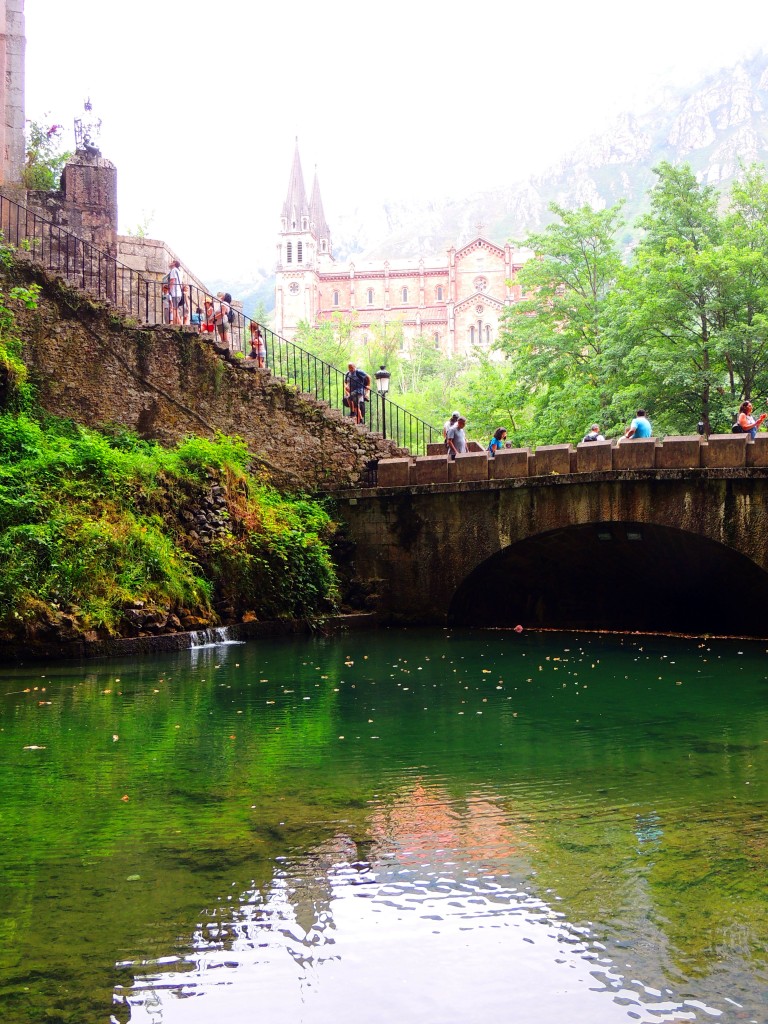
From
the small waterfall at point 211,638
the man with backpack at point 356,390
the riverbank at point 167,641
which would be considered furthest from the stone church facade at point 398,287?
the small waterfall at point 211,638

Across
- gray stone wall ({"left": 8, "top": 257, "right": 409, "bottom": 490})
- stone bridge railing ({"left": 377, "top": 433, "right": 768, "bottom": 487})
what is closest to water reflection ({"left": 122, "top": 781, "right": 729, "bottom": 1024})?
stone bridge railing ({"left": 377, "top": 433, "right": 768, "bottom": 487})

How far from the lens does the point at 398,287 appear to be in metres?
139

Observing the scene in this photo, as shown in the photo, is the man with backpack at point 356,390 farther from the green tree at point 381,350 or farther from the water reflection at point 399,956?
the green tree at point 381,350

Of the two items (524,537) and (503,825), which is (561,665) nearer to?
(524,537)

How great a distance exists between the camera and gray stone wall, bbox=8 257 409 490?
2097cm

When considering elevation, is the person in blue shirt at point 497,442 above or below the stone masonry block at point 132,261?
below

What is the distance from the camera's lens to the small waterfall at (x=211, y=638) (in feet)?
Answer: 55.6

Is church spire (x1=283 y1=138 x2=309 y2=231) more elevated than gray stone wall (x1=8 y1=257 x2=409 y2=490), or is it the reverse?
church spire (x1=283 y1=138 x2=309 y2=231)

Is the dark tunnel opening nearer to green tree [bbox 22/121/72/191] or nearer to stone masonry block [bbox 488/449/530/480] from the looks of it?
stone masonry block [bbox 488/449/530/480]

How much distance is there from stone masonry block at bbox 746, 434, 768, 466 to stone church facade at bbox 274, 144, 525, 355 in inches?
4425

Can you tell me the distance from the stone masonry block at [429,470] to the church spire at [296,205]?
12828 cm

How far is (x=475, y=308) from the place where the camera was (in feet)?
431

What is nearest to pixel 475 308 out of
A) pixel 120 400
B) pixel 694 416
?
pixel 694 416

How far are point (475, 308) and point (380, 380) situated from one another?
10996 cm
